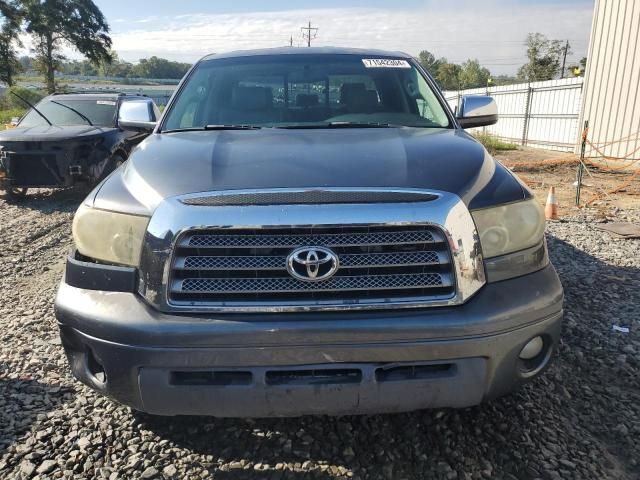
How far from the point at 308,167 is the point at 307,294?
537mm

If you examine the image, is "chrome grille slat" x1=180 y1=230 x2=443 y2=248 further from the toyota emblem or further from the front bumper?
the front bumper

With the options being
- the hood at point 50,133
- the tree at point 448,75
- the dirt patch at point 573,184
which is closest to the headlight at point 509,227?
the dirt patch at point 573,184

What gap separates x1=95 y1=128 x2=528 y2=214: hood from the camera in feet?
6.74

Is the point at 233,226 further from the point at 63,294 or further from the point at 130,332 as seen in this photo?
the point at 63,294

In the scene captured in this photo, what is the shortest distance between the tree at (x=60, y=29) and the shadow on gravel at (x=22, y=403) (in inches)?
1564

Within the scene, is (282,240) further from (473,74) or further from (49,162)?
(473,74)

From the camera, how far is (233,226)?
75.2 inches

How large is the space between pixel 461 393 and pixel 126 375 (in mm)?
1263

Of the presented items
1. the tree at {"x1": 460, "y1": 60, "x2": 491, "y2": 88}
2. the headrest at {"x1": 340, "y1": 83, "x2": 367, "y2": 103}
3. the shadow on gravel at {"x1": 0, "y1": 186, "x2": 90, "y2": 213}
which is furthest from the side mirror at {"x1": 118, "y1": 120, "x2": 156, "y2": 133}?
the tree at {"x1": 460, "y1": 60, "x2": 491, "y2": 88}

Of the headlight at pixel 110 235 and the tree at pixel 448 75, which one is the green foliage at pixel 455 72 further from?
the headlight at pixel 110 235

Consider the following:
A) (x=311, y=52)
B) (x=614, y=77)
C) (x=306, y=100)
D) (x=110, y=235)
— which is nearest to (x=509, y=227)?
(x=110, y=235)

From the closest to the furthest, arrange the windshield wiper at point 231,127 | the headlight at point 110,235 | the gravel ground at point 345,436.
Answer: the headlight at point 110,235
the gravel ground at point 345,436
the windshield wiper at point 231,127

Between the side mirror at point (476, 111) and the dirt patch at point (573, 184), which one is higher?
the side mirror at point (476, 111)

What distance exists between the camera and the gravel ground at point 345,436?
7.45 ft
